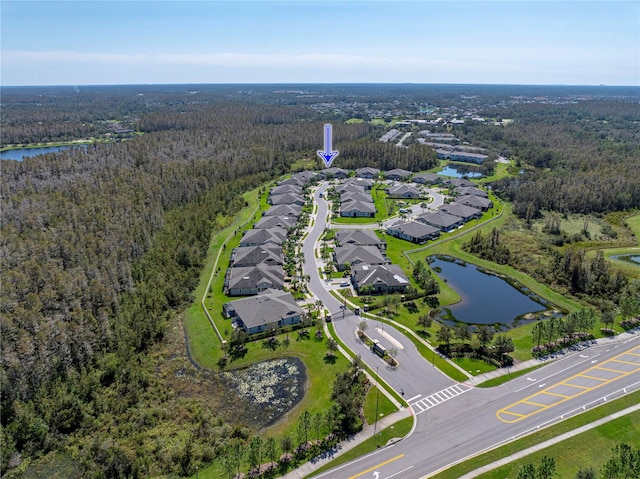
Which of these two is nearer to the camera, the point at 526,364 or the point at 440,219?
the point at 526,364

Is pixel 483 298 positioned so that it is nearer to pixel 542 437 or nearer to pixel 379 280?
pixel 379 280

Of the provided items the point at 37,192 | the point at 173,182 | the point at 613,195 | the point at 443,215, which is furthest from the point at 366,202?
the point at 37,192

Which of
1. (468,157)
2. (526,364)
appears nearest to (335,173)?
(468,157)

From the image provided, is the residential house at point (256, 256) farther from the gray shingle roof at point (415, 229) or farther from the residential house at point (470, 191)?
the residential house at point (470, 191)

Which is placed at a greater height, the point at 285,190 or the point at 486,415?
the point at 285,190

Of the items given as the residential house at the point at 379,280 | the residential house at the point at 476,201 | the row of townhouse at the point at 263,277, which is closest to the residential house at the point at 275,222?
the row of townhouse at the point at 263,277

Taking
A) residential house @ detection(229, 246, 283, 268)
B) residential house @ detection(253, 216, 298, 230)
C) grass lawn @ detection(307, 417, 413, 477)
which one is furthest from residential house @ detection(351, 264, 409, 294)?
residential house @ detection(253, 216, 298, 230)
